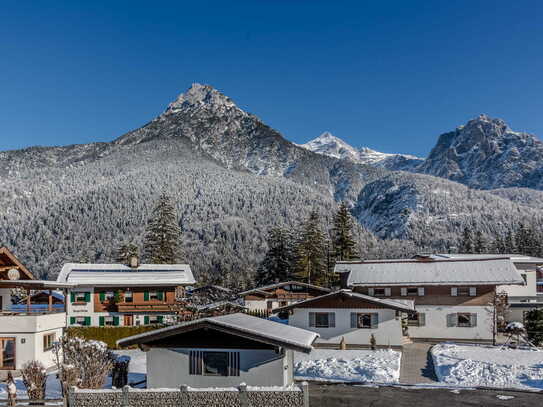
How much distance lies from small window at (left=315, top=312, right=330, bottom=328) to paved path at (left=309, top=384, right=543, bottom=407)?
15.9 m

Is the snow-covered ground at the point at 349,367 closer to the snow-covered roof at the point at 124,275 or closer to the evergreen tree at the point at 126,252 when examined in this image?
the snow-covered roof at the point at 124,275

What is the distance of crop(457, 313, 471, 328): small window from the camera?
139ft

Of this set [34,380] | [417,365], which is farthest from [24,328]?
[417,365]

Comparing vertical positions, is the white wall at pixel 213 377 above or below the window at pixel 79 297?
above

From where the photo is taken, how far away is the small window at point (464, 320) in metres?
42.2

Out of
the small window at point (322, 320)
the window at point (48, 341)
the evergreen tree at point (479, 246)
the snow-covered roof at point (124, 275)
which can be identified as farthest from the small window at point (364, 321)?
the evergreen tree at point (479, 246)

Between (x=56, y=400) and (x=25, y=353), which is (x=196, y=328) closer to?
(x=56, y=400)

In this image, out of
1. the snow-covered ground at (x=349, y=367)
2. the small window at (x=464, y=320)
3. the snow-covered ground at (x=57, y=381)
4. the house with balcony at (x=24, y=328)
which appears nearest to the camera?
the snow-covered ground at (x=57, y=381)

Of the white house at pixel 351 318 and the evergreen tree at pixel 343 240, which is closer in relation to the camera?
the white house at pixel 351 318

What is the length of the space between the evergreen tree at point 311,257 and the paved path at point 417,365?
28.6m

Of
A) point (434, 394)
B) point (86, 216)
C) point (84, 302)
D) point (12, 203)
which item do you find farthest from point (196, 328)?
point (12, 203)

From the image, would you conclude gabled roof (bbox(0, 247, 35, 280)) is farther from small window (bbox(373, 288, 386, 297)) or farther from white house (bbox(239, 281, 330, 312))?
white house (bbox(239, 281, 330, 312))

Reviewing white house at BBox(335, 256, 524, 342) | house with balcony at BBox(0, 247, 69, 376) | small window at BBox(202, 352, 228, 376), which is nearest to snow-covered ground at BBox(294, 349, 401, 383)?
small window at BBox(202, 352, 228, 376)

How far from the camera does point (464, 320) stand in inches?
1674
